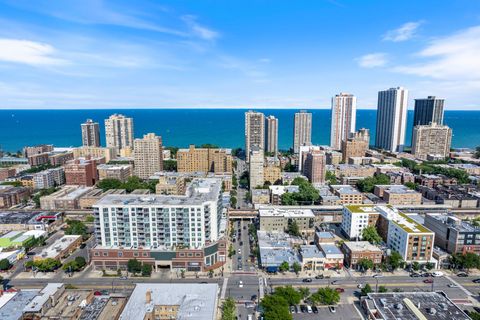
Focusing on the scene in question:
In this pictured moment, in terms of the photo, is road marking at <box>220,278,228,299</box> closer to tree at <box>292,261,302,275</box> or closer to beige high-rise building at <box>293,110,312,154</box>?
tree at <box>292,261,302,275</box>

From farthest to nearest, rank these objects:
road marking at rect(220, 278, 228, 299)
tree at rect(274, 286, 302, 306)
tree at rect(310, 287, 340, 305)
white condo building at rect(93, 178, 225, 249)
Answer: white condo building at rect(93, 178, 225, 249), road marking at rect(220, 278, 228, 299), tree at rect(310, 287, 340, 305), tree at rect(274, 286, 302, 306)

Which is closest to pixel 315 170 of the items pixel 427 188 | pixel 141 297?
pixel 427 188

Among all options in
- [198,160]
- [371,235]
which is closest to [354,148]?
[198,160]

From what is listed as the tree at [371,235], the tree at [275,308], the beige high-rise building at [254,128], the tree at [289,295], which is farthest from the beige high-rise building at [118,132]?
the tree at [275,308]

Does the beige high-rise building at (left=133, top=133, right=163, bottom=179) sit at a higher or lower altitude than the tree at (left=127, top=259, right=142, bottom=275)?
higher

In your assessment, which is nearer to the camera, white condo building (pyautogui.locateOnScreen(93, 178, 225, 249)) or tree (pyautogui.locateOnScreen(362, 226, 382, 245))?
white condo building (pyautogui.locateOnScreen(93, 178, 225, 249))

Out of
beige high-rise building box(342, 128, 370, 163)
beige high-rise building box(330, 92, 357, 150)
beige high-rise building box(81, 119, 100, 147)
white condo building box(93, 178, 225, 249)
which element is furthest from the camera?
beige high-rise building box(330, 92, 357, 150)

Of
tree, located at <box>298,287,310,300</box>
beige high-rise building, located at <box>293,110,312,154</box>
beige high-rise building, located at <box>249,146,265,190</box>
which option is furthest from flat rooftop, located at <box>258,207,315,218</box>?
beige high-rise building, located at <box>293,110,312,154</box>
